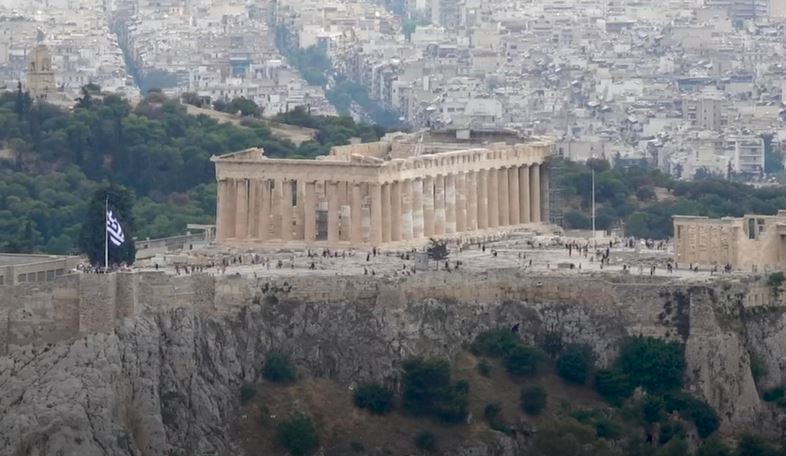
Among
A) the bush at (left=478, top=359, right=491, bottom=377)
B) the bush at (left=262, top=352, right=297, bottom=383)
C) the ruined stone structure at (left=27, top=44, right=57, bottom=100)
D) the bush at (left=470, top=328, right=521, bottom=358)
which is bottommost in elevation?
the bush at (left=478, top=359, right=491, bottom=377)

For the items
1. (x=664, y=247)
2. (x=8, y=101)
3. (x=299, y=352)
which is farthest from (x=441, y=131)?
(x=8, y=101)

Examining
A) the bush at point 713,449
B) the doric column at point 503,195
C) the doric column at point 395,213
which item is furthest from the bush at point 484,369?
the doric column at point 503,195

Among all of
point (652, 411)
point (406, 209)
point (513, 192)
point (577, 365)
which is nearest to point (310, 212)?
point (406, 209)

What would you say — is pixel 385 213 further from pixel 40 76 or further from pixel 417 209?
pixel 40 76

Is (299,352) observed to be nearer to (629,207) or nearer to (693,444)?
(693,444)

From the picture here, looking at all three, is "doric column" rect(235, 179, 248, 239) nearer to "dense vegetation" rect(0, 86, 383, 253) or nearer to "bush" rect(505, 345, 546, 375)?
"bush" rect(505, 345, 546, 375)

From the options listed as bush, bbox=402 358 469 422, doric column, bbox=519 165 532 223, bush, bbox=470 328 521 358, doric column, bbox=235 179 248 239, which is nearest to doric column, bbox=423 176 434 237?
doric column, bbox=235 179 248 239

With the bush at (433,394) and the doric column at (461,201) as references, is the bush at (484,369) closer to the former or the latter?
the bush at (433,394)
